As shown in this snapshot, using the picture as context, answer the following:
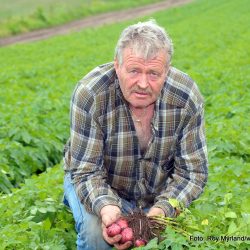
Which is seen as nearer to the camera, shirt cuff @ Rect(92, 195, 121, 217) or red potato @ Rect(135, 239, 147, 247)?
red potato @ Rect(135, 239, 147, 247)

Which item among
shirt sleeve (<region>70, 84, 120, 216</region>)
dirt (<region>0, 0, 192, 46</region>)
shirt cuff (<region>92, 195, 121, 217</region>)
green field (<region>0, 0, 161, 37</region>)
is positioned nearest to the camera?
shirt cuff (<region>92, 195, 121, 217</region>)

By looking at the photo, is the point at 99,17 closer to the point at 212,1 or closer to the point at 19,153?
the point at 212,1

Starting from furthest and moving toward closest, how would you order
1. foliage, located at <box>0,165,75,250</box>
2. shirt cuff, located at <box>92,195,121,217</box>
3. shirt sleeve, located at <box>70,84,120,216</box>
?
foliage, located at <box>0,165,75,250</box> → shirt sleeve, located at <box>70,84,120,216</box> → shirt cuff, located at <box>92,195,121,217</box>

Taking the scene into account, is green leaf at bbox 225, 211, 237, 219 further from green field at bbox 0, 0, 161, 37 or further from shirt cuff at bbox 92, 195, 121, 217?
green field at bbox 0, 0, 161, 37

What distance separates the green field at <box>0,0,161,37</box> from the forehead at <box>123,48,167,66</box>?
2717cm

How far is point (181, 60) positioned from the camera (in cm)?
1518

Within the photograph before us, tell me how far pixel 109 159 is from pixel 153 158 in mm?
282

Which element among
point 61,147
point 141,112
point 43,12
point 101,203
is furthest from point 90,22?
point 101,203

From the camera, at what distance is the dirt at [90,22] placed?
94.9 ft

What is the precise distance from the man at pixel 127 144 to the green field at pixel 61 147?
10.7 inches

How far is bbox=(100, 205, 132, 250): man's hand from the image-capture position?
3.87 metres

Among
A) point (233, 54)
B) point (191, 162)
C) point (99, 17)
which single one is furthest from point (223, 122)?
point (99, 17)

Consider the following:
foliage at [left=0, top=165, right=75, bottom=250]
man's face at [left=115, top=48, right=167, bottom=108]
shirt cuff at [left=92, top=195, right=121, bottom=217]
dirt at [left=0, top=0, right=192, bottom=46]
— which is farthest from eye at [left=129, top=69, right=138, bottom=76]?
dirt at [left=0, top=0, right=192, bottom=46]

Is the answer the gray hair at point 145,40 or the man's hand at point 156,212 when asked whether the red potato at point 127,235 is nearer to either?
the man's hand at point 156,212
